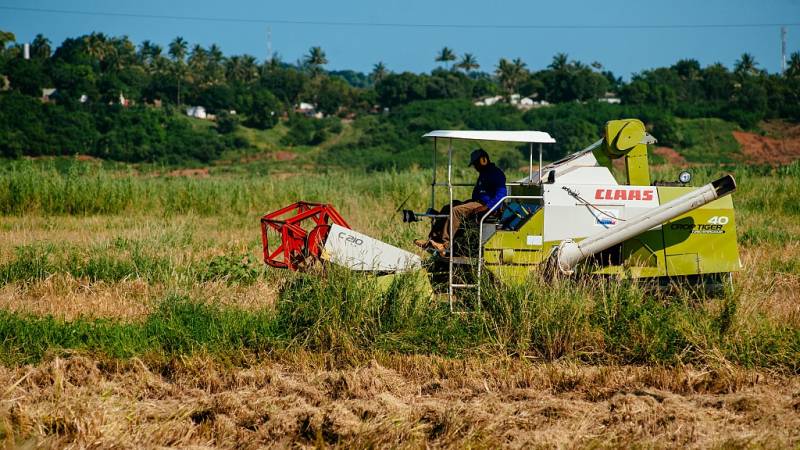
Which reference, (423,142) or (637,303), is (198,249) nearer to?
(637,303)

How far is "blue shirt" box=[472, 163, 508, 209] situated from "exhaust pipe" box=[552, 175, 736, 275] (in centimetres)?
89

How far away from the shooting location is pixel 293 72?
280 feet

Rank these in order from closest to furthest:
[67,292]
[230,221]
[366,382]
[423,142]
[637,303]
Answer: [366,382], [637,303], [67,292], [230,221], [423,142]

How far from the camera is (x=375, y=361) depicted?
882 centimetres

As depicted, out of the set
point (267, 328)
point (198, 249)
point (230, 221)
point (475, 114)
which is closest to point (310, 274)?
point (267, 328)

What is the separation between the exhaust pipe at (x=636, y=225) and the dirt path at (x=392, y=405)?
1.35m

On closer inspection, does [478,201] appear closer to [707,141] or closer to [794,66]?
[707,141]

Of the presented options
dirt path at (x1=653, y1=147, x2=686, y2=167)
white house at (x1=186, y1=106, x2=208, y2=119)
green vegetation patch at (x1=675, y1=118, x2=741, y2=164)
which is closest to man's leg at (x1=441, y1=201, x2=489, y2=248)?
dirt path at (x1=653, y1=147, x2=686, y2=167)

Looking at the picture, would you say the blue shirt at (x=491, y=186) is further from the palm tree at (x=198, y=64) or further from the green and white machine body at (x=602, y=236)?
the palm tree at (x=198, y=64)

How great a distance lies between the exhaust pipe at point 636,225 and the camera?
955 centimetres

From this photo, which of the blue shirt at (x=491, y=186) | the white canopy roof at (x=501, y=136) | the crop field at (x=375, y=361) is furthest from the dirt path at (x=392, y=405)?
the white canopy roof at (x=501, y=136)

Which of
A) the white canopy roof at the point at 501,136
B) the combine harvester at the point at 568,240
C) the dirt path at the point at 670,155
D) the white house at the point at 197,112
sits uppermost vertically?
the white house at the point at 197,112

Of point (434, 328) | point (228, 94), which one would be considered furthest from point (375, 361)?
point (228, 94)

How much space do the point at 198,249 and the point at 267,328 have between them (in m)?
6.36
